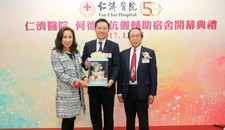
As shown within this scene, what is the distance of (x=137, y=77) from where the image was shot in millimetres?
2820

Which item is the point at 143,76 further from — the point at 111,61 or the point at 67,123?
the point at 67,123

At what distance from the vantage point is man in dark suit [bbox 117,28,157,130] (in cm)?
281

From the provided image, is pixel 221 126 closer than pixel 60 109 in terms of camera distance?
No

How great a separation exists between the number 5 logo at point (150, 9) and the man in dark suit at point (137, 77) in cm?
80

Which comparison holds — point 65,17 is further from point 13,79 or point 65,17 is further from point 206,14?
point 206,14

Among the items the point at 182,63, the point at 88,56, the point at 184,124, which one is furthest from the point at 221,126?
the point at 88,56

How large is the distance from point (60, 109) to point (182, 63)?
6.29ft

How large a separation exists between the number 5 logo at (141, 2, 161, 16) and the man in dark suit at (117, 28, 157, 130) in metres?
0.80

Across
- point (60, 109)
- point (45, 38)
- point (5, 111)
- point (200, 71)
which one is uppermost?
point (45, 38)

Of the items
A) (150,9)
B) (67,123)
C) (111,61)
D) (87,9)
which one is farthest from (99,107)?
(150,9)

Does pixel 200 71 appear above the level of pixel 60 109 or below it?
above

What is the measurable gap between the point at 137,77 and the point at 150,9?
1.18 m

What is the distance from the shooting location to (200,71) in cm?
366

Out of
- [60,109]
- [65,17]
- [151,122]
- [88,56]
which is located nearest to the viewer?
[60,109]
